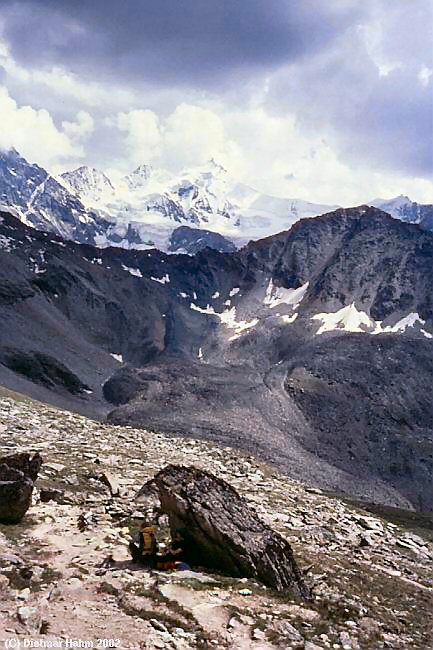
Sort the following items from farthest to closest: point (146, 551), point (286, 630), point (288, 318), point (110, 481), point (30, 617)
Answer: point (288, 318), point (110, 481), point (146, 551), point (286, 630), point (30, 617)

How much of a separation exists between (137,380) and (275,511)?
97478 millimetres

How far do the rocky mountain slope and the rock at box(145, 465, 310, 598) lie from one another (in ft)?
197

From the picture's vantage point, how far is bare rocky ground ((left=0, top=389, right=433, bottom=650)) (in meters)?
12.2

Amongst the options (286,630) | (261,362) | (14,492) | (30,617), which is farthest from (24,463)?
(261,362)

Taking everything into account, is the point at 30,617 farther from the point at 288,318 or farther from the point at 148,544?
the point at 288,318

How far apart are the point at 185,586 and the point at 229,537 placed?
213 cm

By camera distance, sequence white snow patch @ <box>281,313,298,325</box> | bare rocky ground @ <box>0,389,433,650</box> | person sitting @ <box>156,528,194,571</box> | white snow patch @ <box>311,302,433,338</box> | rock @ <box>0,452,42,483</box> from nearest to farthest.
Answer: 1. bare rocky ground @ <box>0,389,433,650</box>
2. person sitting @ <box>156,528,194,571</box>
3. rock @ <box>0,452,42,483</box>
4. white snow patch @ <box>311,302,433,338</box>
5. white snow patch @ <box>281,313,298,325</box>

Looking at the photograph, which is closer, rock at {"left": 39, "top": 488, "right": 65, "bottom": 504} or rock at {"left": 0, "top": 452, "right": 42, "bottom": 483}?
rock at {"left": 0, "top": 452, "right": 42, "bottom": 483}

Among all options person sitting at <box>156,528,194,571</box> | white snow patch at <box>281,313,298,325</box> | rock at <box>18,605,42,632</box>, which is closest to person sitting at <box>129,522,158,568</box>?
person sitting at <box>156,528,194,571</box>

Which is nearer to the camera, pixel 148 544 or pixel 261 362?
pixel 148 544

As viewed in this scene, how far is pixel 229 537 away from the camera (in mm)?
16016

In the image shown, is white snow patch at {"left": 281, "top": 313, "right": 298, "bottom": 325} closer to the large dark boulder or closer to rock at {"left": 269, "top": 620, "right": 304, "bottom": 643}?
the large dark boulder

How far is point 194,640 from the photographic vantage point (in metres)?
12.0

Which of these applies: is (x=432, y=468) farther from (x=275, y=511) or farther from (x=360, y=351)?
(x=275, y=511)
